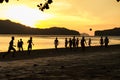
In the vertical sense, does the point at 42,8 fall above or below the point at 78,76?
above

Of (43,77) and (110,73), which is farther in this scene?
(110,73)

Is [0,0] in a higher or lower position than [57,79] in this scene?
higher

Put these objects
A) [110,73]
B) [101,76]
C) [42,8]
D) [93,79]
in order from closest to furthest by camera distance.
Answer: [42,8] → [93,79] → [101,76] → [110,73]

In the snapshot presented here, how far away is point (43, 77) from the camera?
17.2 m

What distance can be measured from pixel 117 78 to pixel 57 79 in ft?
9.38

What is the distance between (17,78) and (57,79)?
1939 mm

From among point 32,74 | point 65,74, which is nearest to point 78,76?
point 65,74

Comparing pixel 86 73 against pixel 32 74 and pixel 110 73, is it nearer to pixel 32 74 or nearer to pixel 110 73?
pixel 110 73

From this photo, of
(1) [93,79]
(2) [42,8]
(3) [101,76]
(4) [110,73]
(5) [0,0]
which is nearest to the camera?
(5) [0,0]

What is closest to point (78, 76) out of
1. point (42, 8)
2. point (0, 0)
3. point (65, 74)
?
point (65, 74)

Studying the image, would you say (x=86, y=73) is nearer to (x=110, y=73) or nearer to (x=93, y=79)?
(x=110, y=73)

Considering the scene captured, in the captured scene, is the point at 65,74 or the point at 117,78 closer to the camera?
the point at 117,78

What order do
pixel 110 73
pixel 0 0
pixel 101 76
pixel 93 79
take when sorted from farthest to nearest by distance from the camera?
pixel 110 73
pixel 101 76
pixel 93 79
pixel 0 0

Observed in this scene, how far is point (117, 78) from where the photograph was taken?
54.6 ft
